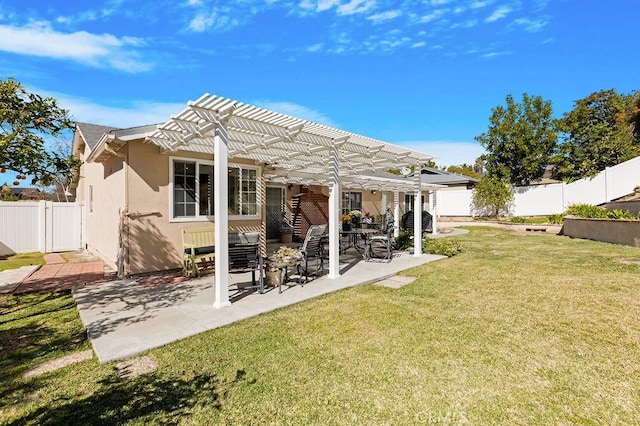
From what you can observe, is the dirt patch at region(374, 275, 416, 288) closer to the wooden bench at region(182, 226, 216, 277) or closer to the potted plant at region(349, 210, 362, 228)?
the wooden bench at region(182, 226, 216, 277)

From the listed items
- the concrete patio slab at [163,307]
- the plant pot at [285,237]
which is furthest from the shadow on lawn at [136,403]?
the plant pot at [285,237]

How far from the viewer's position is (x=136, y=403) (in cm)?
282

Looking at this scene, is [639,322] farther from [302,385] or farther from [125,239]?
[125,239]

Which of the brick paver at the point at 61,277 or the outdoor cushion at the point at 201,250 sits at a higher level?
the outdoor cushion at the point at 201,250

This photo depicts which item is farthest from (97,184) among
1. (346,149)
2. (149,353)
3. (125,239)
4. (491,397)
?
(491,397)

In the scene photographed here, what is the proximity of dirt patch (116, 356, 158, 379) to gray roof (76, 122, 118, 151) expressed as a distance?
336 inches

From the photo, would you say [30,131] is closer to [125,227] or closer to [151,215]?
[125,227]

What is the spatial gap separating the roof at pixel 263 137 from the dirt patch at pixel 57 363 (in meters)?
3.65

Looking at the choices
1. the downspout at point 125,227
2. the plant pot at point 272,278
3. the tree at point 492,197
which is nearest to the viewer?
the plant pot at point 272,278

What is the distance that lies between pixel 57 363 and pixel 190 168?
19.4 feet

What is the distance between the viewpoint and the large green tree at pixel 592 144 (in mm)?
22859

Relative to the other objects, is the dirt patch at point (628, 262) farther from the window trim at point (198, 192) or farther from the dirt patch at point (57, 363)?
the dirt patch at point (57, 363)

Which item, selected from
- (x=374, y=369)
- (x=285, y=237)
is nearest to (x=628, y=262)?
(x=374, y=369)

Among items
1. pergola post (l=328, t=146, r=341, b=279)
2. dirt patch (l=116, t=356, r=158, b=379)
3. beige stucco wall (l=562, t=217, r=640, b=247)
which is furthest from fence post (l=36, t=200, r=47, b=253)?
beige stucco wall (l=562, t=217, r=640, b=247)
